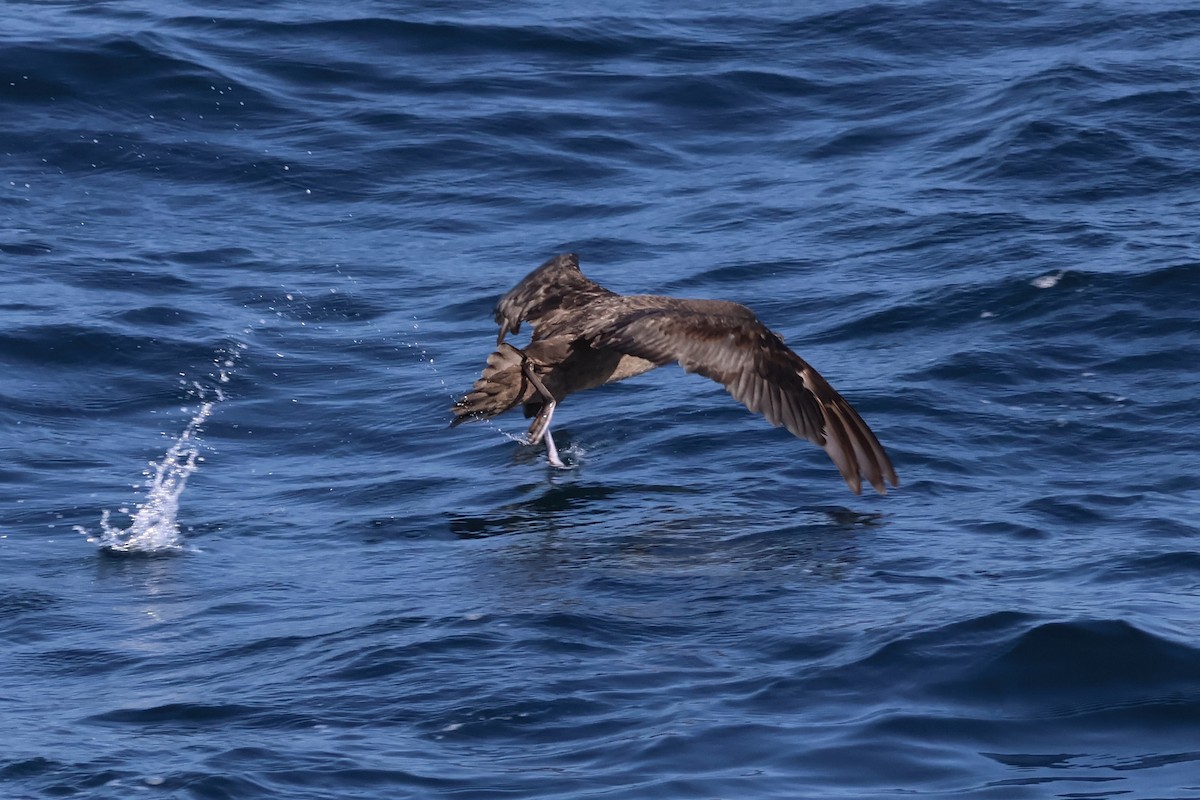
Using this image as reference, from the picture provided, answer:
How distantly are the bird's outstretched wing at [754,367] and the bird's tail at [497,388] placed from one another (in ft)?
1.45

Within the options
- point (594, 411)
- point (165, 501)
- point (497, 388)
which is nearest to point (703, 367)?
point (497, 388)

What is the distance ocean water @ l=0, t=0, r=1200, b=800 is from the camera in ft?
22.4

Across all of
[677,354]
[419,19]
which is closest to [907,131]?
[419,19]

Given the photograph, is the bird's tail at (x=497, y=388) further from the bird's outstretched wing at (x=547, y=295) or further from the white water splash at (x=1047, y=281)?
the white water splash at (x=1047, y=281)

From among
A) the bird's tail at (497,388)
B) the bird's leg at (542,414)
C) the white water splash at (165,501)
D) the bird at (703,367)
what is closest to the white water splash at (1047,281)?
the bird at (703,367)

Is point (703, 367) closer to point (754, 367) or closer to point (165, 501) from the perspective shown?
point (754, 367)

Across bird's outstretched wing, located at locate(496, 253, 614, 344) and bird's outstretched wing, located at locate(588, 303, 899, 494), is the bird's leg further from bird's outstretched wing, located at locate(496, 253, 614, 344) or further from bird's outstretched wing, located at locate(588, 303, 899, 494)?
bird's outstretched wing, located at locate(496, 253, 614, 344)

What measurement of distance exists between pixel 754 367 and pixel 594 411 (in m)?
2.36

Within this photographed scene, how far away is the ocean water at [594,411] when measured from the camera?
6.81m

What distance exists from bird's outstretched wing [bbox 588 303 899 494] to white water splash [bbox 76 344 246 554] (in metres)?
2.41

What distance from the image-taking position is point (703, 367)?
925 cm

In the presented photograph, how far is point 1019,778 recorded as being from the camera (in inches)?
249

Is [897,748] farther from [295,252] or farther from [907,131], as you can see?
[907,131]

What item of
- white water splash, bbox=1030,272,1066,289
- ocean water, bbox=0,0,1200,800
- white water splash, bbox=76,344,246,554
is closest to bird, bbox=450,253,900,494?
ocean water, bbox=0,0,1200,800
